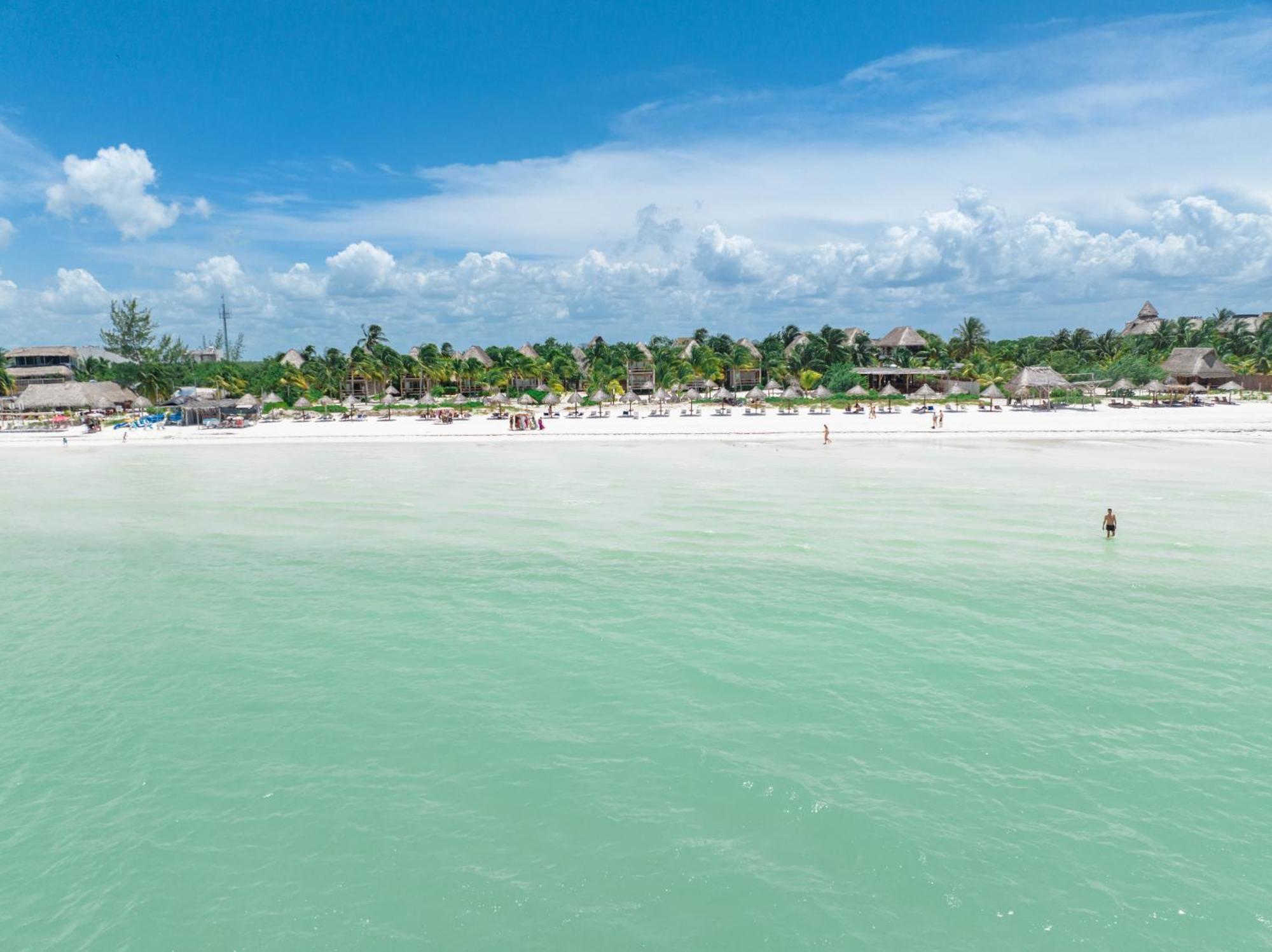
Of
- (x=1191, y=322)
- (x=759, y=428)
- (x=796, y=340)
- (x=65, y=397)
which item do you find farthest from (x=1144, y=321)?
(x=65, y=397)

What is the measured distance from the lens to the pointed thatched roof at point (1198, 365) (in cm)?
6966

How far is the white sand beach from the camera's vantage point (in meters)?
44.0

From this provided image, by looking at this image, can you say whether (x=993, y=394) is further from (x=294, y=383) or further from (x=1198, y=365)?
(x=294, y=383)

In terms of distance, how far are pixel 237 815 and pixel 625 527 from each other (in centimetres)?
1289

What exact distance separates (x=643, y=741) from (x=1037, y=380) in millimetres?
56157

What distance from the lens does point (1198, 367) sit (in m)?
70.2

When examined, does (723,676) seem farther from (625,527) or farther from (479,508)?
(479,508)

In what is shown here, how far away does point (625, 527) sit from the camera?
20.1m

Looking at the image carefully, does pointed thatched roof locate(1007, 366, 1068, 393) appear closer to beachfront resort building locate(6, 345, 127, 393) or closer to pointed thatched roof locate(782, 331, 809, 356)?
pointed thatched roof locate(782, 331, 809, 356)

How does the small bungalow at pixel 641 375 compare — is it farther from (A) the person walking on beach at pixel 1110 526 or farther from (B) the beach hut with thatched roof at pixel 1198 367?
(A) the person walking on beach at pixel 1110 526

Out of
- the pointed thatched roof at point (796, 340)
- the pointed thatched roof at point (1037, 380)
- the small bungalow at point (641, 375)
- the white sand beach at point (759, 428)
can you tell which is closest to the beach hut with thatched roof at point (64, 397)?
the white sand beach at point (759, 428)

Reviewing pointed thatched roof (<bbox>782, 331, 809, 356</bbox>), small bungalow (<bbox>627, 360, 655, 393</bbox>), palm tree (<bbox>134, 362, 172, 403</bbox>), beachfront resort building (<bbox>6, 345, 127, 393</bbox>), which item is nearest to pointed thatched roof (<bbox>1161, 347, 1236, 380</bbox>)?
pointed thatched roof (<bbox>782, 331, 809, 356</bbox>)

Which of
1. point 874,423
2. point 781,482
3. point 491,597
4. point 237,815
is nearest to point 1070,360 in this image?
point 874,423

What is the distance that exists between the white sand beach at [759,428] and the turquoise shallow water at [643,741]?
25.6 meters
